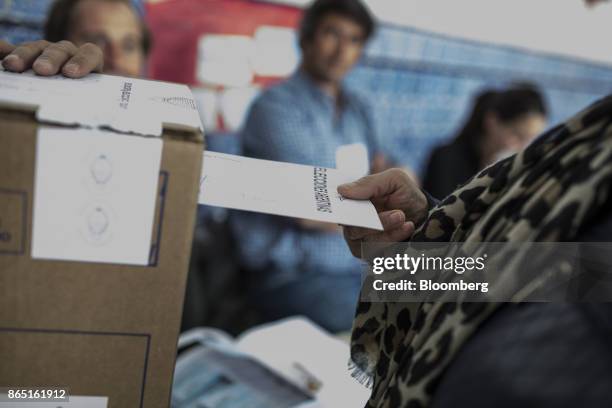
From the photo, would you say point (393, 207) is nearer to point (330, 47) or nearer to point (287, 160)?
point (287, 160)

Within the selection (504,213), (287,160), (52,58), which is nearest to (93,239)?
(52,58)

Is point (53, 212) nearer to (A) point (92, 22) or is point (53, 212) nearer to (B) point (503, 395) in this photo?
(B) point (503, 395)

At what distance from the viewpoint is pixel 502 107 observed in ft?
8.32

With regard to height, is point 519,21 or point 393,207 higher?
point 519,21

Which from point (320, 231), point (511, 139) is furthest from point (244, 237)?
point (511, 139)

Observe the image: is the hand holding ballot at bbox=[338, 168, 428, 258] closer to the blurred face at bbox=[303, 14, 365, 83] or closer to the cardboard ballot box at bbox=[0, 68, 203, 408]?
the cardboard ballot box at bbox=[0, 68, 203, 408]

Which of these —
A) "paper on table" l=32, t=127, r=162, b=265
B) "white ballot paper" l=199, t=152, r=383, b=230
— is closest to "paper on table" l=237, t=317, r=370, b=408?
"white ballot paper" l=199, t=152, r=383, b=230

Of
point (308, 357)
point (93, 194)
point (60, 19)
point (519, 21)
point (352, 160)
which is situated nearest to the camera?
point (93, 194)

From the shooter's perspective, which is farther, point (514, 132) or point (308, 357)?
point (514, 132)

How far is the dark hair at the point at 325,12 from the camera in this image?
2.30 metres

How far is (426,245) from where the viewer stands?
2.42 ft

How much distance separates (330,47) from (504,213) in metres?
1.81

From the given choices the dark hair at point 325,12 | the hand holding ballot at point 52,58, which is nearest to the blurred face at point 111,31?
the dark hair at point 325,12

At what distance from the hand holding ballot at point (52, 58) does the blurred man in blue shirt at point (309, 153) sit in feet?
4.04
